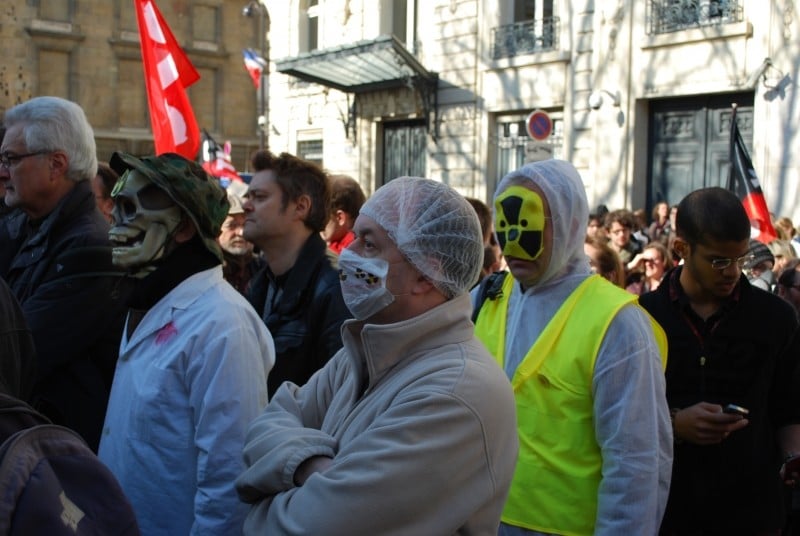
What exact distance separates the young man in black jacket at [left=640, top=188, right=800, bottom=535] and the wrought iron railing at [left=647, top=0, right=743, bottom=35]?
11469mm

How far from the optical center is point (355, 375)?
2.14m

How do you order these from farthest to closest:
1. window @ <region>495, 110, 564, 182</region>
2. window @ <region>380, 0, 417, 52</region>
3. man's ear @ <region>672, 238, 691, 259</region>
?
window @ <region>380, 0, 417, 52</region> → window @ <region>495, 110, 564, 182</region> → man's ear @ <region>672, 238, 691, 259</region>

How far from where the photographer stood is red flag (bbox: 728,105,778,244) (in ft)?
26.3

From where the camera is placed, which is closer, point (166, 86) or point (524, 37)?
point (166, 86)

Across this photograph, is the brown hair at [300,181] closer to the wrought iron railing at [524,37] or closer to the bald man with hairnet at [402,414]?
the bald man with hairnet at [402,414]

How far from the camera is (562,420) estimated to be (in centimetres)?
273

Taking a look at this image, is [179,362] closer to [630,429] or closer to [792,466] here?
[630,429]

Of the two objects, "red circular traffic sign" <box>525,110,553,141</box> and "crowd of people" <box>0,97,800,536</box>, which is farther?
"red circular traffic sign" <box>525,110,553,141</box>

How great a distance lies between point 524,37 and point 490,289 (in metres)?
14.3

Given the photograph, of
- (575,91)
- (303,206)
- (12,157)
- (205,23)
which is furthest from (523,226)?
(205,23)

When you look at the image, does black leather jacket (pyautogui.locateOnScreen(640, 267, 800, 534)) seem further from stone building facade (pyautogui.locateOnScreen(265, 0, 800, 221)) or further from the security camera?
the security camera

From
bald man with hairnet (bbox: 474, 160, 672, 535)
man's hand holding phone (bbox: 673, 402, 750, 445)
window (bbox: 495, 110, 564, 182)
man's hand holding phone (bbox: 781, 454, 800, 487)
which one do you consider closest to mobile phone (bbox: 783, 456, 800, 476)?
man's hand holding phone (bbox: 781, 454, 800, 487)

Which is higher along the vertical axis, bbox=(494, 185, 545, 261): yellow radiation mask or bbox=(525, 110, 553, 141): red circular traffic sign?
bbox=(525, 110, 553, 141): red circular traffic sign

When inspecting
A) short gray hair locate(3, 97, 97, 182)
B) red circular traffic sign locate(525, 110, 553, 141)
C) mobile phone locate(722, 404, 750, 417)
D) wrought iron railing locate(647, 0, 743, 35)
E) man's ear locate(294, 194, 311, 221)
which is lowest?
mobile phone locate(722, 404, 750, 417)
